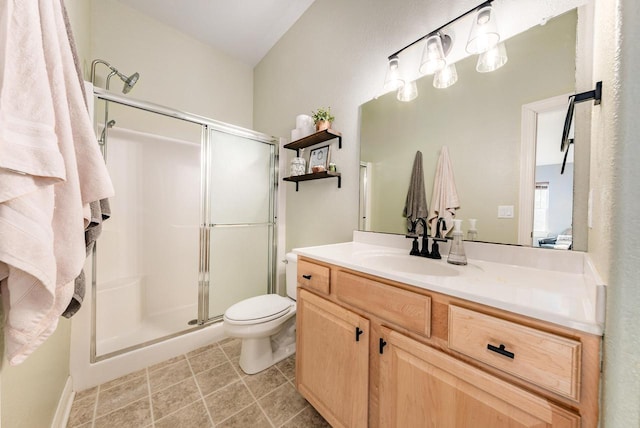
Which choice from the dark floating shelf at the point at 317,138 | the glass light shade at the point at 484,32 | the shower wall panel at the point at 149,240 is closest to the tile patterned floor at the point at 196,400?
the shower wall panel at the point at 149,240

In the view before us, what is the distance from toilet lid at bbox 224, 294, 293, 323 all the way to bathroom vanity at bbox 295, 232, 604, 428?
38 cm

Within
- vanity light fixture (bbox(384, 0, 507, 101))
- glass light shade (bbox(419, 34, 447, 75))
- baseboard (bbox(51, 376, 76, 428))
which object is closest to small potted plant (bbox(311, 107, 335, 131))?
vanity light fixture (bbox(384, 0, 507, 101))

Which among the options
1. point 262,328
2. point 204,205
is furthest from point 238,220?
point 262,328

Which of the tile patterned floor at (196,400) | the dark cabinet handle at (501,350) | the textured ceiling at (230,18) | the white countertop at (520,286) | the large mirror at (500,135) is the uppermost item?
the textured ceiling at (230,18)

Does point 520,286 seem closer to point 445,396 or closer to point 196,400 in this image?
point 445,396

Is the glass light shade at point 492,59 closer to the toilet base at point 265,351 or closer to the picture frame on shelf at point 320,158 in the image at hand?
the picture frame on shelf at point 320,158

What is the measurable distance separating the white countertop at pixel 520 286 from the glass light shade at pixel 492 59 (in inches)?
32.3

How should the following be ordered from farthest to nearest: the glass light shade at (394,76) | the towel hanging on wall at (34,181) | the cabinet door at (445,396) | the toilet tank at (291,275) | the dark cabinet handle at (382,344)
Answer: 1. the toilet tank at (291,275)
2. the glass light shade at (394,76)
3. the dark cabinet handle at (382,344)
4. the cabinet door at (445,396)
5. the towel hanging on wall at (34,181)

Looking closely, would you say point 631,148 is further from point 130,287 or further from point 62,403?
point 130,287

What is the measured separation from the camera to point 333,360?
1037 mm

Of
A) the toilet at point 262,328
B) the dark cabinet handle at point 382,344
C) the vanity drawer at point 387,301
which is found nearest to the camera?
the vanity drawer at point 387,301

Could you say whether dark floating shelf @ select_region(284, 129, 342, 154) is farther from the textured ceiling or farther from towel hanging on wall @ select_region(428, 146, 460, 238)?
the textured ceiling

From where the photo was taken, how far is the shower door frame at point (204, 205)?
1479mm

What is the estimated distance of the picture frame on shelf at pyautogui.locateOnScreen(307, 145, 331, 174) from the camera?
1.77 metres
